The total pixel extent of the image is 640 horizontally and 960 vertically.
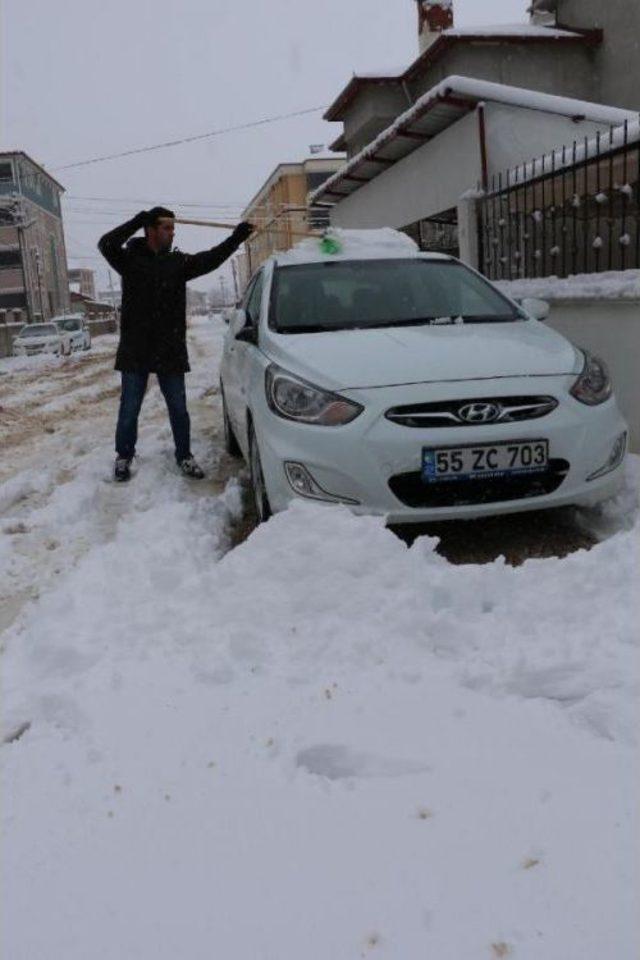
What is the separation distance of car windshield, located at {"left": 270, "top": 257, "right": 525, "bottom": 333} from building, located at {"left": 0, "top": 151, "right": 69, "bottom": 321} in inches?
2011

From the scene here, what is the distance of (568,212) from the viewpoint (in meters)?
6.62

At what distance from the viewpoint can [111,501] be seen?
16.0 feet

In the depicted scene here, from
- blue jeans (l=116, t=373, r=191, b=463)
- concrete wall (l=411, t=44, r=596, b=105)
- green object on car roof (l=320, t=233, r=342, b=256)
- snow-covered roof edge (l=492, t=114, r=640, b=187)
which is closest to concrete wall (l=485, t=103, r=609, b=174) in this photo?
snow-covered roof edge (l=492, t=114, r=640, b=187)

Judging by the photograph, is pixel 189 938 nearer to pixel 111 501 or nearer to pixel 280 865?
pixel 280 865

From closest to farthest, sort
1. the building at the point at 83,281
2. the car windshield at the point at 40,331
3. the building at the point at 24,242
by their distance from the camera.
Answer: the car windshield at the point at 40,331, the building at the point at 24,242, the building at the point at 83,281

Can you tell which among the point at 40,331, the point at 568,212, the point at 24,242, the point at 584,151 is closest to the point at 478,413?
the point at 584,151

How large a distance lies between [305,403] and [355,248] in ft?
8.22

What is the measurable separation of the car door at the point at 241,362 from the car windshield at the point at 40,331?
75.8 feet

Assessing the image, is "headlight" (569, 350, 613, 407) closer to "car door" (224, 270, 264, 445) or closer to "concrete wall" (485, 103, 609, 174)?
"car door" (224, 270, 264, 445)

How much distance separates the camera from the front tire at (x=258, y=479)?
3.91m

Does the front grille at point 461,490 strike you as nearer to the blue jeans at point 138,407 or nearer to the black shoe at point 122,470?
the blue jeans at point 138,407

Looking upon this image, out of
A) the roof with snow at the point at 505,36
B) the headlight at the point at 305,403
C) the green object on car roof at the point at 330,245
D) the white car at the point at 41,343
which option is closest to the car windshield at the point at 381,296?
the green object on car roof at the point at 330,245

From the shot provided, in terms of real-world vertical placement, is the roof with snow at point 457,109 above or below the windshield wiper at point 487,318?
above

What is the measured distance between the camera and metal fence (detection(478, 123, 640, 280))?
17.6 ft
